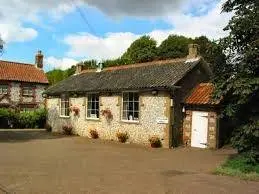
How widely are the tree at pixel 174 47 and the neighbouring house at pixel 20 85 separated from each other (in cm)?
1437

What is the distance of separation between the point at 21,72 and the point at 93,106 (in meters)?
20.7

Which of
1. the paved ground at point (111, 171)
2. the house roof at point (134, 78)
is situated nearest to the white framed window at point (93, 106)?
the house roof at point (134, 78)

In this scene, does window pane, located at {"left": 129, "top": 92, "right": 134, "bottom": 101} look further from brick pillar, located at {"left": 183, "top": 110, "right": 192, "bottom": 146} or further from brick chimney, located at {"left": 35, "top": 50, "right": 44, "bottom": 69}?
brick chimney, located at {"left": 35, "top": 50, "right": 44, "bottom": 69}

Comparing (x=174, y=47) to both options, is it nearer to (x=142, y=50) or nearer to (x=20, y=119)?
(x=142, y=50)

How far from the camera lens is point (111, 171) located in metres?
13.6

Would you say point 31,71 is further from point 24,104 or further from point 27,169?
point 27,169

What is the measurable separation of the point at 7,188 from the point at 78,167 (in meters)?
4.06

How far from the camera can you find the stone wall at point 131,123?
21.7 m

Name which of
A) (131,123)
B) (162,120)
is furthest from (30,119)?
(162,120)

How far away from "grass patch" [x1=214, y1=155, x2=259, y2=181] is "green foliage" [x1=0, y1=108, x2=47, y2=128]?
80.0 ft

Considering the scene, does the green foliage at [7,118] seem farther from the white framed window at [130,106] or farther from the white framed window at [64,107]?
the white framed window at [130,106]

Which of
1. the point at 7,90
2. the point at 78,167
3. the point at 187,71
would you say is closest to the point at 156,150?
the point at 187,71

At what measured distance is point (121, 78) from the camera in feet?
84.7

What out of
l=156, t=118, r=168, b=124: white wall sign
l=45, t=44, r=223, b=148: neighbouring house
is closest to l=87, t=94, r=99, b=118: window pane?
l=45, t=44, r=223, b=148: neighbouring house
